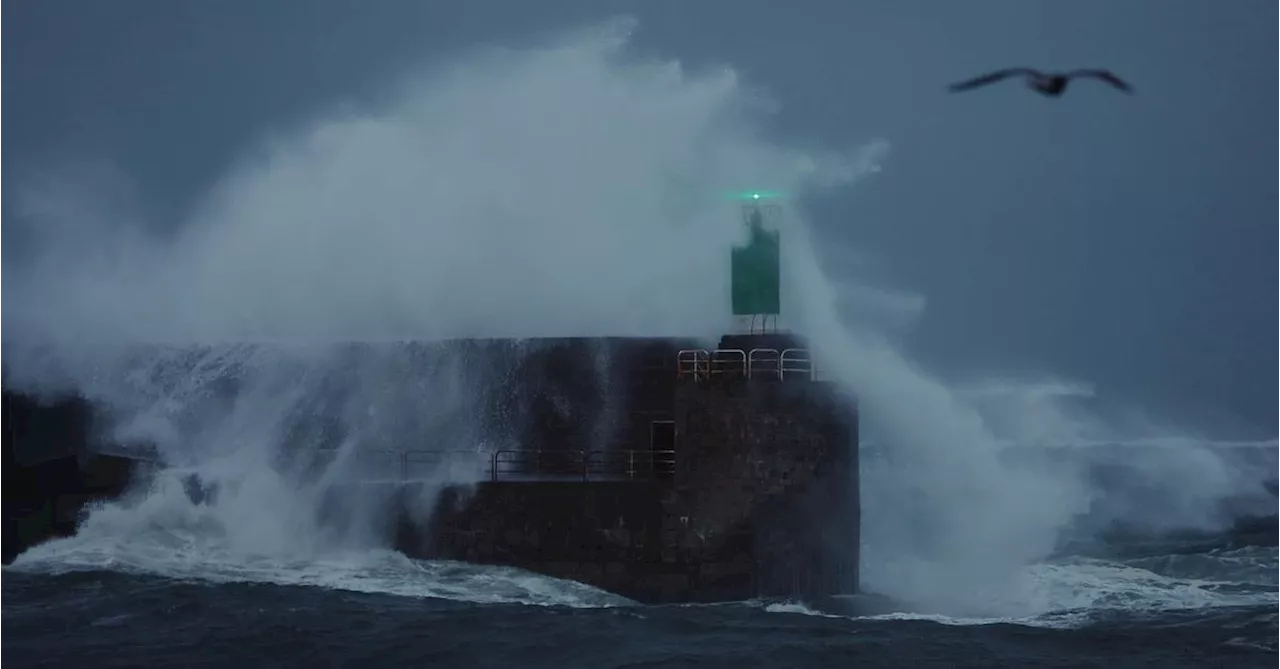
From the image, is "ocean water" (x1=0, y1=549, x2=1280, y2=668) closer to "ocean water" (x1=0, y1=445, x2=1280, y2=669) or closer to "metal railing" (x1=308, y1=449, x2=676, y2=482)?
"ocean water" (x1=0, y1=445, x2=1280, y2=669)

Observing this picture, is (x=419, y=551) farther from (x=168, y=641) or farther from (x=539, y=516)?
(x=168, y=641)

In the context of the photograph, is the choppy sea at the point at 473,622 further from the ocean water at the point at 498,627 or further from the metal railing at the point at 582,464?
the metal railing at the point at 582,464

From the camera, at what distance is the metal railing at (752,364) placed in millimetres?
20672

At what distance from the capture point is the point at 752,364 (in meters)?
20.9

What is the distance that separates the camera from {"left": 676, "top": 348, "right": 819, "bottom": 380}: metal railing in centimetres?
2067

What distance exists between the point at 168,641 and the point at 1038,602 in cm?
1139

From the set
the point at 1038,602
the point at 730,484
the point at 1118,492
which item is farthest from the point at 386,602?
the point at 1118,492

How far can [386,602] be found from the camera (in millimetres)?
19391

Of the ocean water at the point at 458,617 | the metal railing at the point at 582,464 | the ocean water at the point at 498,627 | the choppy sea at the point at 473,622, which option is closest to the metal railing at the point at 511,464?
the metal railing at the point at 582,464

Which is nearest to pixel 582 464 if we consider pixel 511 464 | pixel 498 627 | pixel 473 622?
pixel 511 464

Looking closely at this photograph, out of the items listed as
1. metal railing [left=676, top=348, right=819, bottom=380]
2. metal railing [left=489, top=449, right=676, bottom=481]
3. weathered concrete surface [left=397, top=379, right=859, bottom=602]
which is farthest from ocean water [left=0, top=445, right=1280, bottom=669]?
metal railing [left=676, top=348, right=819, bottom=380]

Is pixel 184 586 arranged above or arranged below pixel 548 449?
below

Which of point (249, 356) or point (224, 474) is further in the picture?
point (249, 356)

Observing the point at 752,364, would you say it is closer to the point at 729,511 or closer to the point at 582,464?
the point at 729,511
